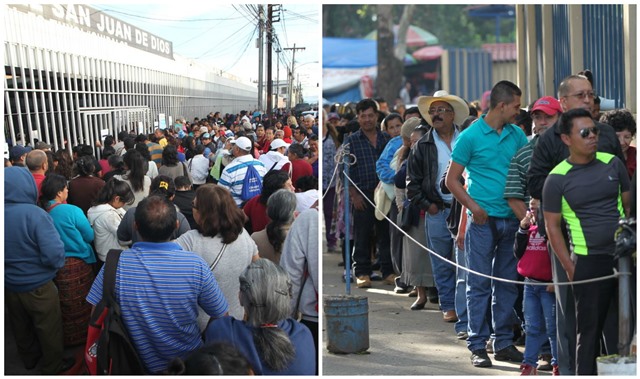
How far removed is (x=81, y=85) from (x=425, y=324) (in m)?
7.88

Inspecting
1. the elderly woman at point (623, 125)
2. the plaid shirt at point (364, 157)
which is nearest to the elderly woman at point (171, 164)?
the plaid shirt at point (364, 157)

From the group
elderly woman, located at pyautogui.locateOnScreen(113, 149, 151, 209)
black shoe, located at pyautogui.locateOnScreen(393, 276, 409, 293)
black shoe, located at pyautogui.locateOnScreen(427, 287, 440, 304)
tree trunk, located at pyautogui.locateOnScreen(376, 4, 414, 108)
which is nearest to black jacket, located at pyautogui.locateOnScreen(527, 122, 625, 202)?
black shoe, located at pyautogui.locateOnScreen(427, 287, 440, 304)

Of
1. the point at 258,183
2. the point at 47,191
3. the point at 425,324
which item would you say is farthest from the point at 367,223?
the point at 47,191

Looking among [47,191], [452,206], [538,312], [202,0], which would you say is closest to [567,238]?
[538,312]

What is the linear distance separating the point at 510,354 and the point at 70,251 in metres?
3.36

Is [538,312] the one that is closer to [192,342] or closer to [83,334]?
[192,342]

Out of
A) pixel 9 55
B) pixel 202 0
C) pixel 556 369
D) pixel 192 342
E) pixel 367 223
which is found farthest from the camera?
pixel 9 55

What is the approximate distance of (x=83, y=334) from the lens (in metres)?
7.86

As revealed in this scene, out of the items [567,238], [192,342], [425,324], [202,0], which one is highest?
[202,0]

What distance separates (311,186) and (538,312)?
232 cm

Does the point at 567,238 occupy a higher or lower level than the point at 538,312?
higher

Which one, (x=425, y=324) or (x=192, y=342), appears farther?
(x=425, y=324)

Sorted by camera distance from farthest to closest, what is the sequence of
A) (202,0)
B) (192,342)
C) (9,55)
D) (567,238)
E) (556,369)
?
(9,55)
(556,369)
(567,238)
(192,342)
(202,0)

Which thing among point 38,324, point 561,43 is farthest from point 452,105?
point 561,43
